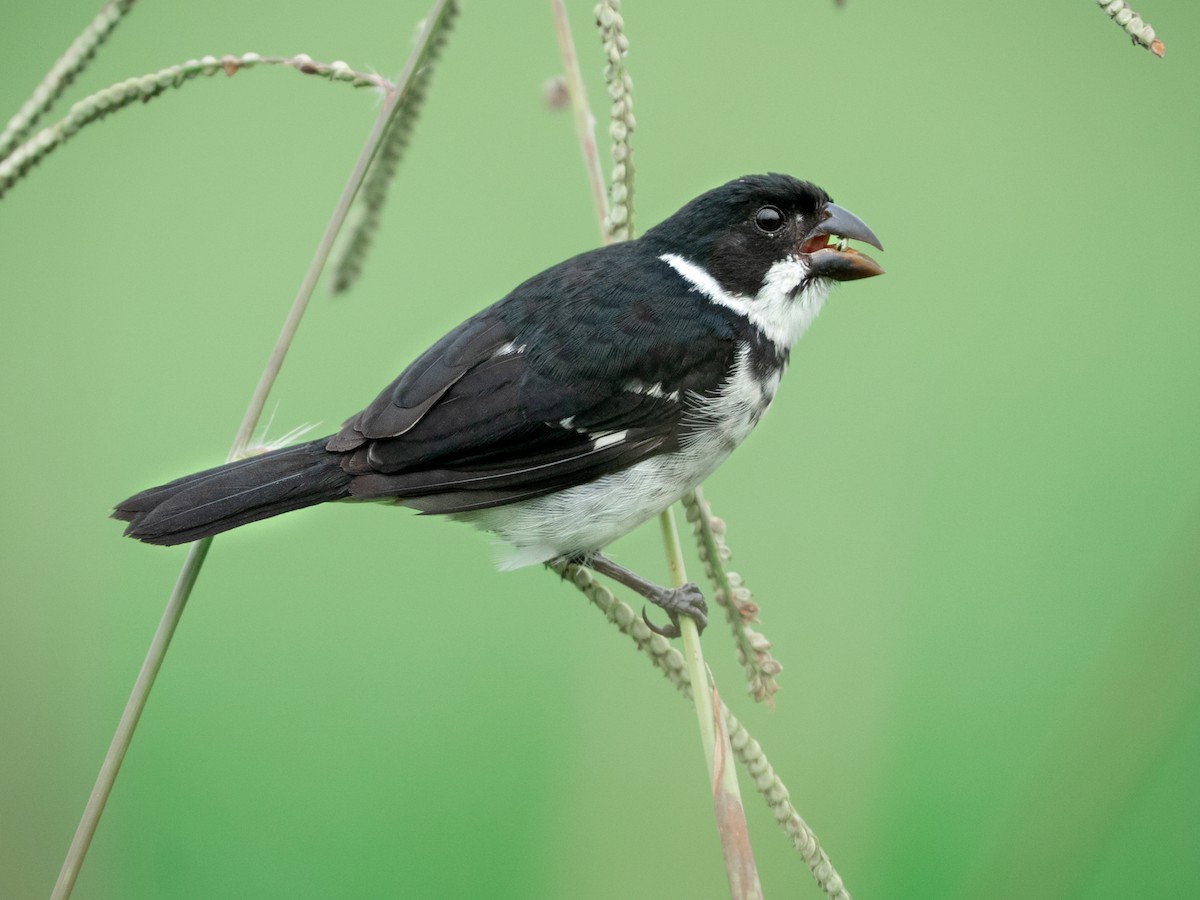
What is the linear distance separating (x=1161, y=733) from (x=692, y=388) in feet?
3.69

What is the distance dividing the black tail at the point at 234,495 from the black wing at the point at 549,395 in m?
0.05

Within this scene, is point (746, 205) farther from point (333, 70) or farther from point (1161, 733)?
point (1161, 733)

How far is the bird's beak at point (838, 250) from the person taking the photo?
2.10 m

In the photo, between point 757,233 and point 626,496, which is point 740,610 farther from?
point 757,233

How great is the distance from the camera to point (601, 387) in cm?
206

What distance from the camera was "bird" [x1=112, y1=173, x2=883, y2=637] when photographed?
204 centimetres

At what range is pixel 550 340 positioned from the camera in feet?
6.80

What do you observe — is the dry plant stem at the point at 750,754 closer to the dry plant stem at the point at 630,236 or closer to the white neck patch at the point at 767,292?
the dry plant stem at the point at 630,236

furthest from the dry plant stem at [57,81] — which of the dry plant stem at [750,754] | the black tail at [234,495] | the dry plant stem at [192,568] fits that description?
the dry plant stem at [750,754]

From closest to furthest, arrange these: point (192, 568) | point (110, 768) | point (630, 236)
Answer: point (110, 768) < point (192, 568) < point (630, 236)

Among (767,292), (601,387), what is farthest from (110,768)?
(767,292)

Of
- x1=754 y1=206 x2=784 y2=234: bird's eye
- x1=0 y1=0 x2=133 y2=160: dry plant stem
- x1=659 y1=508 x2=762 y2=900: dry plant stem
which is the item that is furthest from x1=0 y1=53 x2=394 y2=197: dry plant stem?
x1=754 y1=206 x2=784 y2=234: bird's eye

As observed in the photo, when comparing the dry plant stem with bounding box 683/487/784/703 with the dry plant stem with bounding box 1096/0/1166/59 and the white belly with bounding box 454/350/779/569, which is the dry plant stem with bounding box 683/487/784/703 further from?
the dry plant stem with bounding box 1096/0/1166/59

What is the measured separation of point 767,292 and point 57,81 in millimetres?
1268
